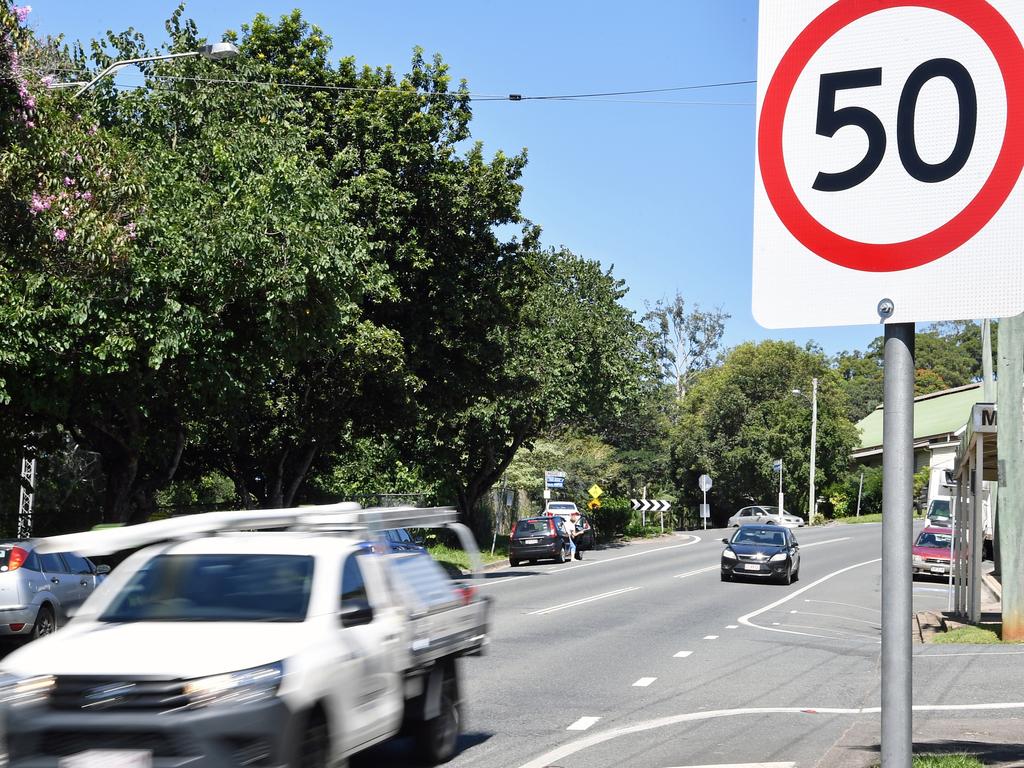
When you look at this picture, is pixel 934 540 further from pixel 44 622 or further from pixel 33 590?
pixel 33 590

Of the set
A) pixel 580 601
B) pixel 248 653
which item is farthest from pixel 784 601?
pixel 248 653

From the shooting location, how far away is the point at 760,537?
30.4m

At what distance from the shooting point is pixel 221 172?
21.7 meters

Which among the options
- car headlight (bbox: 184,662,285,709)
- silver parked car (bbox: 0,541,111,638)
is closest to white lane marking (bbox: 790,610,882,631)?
silver parked car (bbox: 0,541,111,638)

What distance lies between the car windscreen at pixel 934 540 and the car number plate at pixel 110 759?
30938 mm

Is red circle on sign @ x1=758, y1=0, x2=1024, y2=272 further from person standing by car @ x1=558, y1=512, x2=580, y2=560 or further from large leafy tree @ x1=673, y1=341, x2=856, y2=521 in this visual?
large leafy tree @ x1=673, y1=341, x2=856, y2=521

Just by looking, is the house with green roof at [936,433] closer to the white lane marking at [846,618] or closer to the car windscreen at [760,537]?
the car windscreen at [760,537]

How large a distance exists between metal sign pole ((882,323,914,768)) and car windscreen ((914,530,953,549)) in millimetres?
33394

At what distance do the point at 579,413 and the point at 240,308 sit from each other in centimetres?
2548

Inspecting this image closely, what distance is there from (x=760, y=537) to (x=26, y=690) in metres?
25.8

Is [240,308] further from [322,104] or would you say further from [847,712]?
[847,712]

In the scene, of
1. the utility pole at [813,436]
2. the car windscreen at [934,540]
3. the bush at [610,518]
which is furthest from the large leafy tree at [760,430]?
the car windscreen at [934,540]

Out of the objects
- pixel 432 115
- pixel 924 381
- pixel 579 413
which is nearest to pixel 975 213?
pixel 432 115

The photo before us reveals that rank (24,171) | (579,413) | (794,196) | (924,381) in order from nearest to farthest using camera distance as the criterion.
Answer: (794,196) → (24,171) → (579,413) → (924,381)
